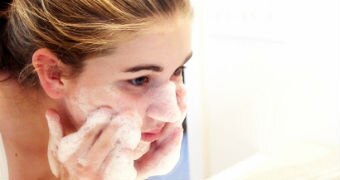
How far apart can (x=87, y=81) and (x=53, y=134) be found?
107 millimetres

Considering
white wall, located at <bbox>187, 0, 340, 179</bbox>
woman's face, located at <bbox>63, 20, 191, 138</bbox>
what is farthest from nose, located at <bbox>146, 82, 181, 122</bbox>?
white wall, located at <bbox>187, 0, 340, 179</bbox>

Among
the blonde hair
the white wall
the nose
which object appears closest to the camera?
the blonde hair

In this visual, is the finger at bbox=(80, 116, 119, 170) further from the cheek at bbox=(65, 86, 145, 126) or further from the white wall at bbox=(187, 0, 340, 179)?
the white wall at bbox=(187, 0, 340, 179)

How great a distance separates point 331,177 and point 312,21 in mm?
386

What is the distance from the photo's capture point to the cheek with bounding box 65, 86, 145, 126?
2.51ft

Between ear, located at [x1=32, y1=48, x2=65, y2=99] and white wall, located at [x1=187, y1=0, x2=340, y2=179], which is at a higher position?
ear, located at [x1=32, y1=48, x2=65, y2=99]

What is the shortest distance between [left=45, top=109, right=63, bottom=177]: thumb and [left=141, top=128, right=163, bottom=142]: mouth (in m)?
0.15

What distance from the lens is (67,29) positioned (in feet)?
2.31

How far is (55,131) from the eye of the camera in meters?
0.77

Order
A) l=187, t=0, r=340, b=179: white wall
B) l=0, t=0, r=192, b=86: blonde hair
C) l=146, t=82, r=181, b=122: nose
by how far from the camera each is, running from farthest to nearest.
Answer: l=187, t=0, r=340, b=179: white wall < l=146, t=82, r=181, b=122: nose < l=0, t=0, r=192, b=86: blonde hair

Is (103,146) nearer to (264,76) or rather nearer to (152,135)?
(152,135)

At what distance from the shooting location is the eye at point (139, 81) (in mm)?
778

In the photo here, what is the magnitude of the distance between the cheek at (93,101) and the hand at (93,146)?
1cm

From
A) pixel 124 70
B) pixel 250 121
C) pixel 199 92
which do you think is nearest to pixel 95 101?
pixel 124 70
